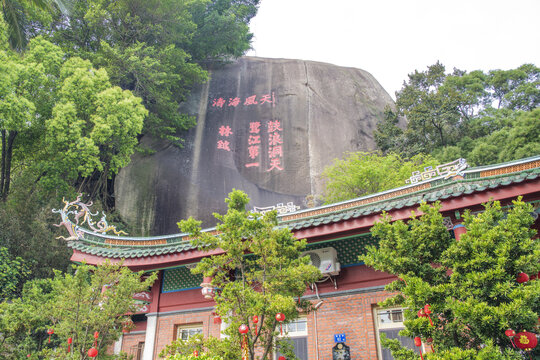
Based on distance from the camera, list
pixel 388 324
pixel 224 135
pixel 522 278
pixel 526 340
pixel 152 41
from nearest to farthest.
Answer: pixel 526 340
pixel 522 278
pixel 388 324
pixel 152 41
pixel 224 135

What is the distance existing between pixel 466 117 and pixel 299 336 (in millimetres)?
19420

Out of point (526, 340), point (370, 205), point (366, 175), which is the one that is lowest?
point (526, 340)

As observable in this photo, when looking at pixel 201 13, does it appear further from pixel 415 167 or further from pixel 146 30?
pixel 415 167

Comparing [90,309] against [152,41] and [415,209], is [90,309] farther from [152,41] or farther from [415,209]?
[152,41]

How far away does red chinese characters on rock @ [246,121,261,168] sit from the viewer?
20.7 m

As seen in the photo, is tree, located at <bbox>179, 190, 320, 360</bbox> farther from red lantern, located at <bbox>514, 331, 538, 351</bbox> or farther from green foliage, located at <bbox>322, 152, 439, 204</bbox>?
green foliage, located at <bbox>322, 152, 439, 204</bbox>

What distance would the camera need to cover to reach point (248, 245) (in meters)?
6.37

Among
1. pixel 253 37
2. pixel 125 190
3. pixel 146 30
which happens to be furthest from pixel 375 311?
pixel 253 37

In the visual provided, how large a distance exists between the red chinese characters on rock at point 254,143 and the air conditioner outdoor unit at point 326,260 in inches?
499

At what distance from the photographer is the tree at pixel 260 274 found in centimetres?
578

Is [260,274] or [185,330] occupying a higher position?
[260,274]

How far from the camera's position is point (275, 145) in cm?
2114

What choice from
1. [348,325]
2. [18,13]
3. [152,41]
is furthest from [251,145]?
[348,325]

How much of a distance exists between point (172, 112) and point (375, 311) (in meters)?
15.7
